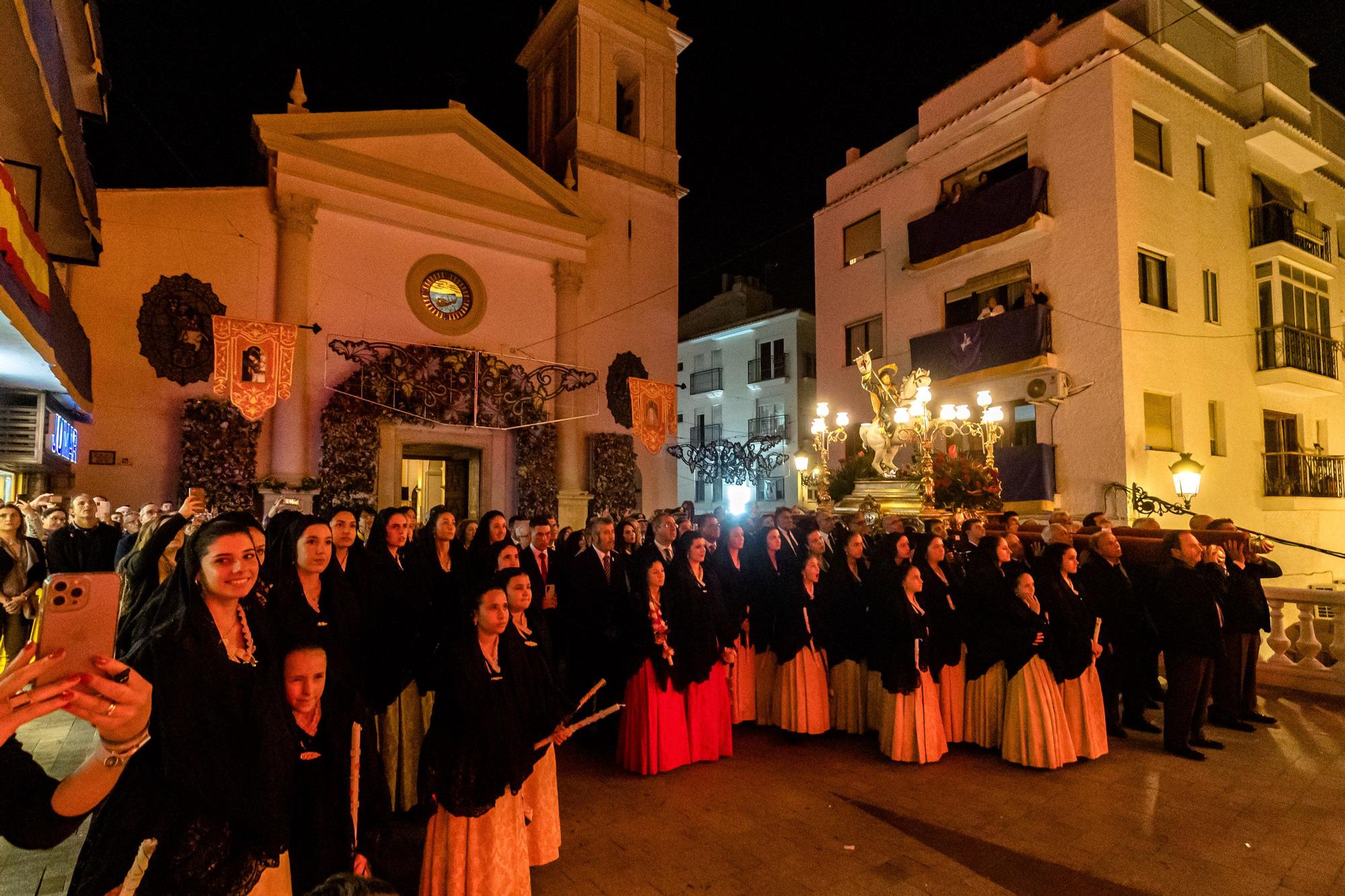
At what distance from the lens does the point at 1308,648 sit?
777 centimetres

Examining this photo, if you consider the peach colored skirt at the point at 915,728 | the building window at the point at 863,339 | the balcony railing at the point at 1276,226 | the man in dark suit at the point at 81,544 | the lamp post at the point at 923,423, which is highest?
the balcony railing at the point at 1276,226

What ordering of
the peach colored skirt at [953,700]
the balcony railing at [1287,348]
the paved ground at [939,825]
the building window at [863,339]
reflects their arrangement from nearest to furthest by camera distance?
the paved ground at [939,825] → the peach colored skirt at [953,700] → the balcony railing at [1287,348] → the building window at [863,339]

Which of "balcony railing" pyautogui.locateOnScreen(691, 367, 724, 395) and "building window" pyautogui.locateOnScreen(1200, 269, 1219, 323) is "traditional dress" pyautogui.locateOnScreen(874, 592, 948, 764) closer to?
"building window" pyautogui.locateOnScreen(1200, 269, 1219, 323)

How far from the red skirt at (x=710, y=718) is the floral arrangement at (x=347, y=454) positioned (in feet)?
28.3

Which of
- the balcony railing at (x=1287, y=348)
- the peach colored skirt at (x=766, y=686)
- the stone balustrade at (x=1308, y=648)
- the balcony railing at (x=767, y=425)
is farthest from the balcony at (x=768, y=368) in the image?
the peach colored skirt at (x=766, y=686)

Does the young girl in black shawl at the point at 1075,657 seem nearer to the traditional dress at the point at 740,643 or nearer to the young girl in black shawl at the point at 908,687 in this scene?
the young girl in black shawl at the point at 908,687

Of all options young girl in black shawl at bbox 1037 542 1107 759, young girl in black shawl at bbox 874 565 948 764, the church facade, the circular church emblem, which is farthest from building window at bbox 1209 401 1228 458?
the circular church emblem

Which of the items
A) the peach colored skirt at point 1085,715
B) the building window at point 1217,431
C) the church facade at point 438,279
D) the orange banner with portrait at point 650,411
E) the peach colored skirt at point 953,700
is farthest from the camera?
the orange banner with portrait at point 650,411

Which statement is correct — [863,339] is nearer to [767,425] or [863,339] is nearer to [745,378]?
[767,425]

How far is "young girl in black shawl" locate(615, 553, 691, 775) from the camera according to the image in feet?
17.7

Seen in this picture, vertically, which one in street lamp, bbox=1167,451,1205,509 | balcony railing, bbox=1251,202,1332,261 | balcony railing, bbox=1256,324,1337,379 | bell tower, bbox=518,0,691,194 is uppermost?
bell tower, bbox=518,0,691,194

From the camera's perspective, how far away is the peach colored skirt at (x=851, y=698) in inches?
251

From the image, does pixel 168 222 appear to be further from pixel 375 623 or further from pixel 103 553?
pixel 375 623

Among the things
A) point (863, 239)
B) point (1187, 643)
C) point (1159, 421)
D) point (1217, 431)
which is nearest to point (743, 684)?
point (1187, 643)
